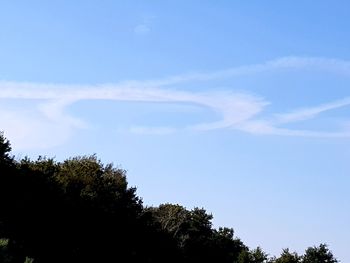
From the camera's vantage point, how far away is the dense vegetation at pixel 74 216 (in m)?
51.1


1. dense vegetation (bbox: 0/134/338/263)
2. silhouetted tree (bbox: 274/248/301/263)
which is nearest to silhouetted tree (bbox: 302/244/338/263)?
silhouetted tree (bbox: 274/248/301/263)

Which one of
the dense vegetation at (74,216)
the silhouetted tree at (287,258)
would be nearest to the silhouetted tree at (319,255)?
the silhouetted tree at (287,258)

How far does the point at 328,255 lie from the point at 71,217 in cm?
7050

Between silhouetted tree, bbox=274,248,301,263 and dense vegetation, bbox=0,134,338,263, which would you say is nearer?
dense vegetation, bbox=0,134,338,263

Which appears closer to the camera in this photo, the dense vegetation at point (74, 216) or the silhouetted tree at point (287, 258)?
the dense vegetation at point (74, 216)

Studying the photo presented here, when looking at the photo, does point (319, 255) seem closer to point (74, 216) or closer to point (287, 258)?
point (287, 258)

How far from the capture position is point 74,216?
59.4 m

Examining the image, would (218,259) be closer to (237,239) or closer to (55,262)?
(237,239)

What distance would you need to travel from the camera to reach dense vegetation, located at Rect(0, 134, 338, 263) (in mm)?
51062

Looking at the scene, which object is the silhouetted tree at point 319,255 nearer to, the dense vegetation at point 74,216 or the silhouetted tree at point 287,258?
the silhouetted tree at point 287,258

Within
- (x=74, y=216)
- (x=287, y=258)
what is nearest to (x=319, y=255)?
(x=287, y=258)

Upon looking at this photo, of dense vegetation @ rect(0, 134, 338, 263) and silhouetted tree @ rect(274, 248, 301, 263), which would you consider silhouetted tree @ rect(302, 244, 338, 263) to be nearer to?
silhouetted tree @ rect(274, 248, 301, 263)

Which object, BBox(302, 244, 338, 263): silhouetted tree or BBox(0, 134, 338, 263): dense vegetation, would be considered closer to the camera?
BBox(0, 134, 338, 263): dense vegetation

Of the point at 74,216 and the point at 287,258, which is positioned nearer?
the point at 74,216
